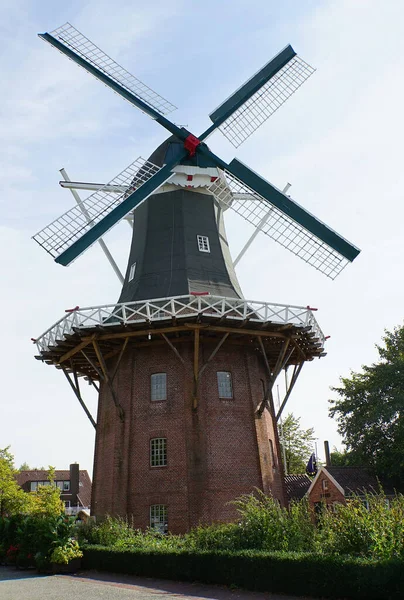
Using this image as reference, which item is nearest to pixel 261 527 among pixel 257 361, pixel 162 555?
pixel 162 555

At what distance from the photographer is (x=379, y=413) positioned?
30.1 metres

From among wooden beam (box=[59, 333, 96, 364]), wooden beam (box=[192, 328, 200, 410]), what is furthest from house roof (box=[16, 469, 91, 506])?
wooden beam (box=[192, 328, 200, 410])

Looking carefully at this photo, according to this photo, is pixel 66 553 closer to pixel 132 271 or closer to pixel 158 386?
pixel 158 386

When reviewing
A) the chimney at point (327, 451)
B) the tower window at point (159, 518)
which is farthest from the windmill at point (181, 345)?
the chimney at point (327, 451)

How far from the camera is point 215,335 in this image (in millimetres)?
22281

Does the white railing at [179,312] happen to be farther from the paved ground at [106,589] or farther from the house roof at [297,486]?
the house roof at [297,486]

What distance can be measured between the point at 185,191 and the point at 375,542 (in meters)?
17.3

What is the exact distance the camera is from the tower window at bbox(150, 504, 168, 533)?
20.2m

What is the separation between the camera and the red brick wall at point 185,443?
20.3 meters

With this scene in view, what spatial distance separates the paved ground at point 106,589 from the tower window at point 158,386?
6.93 m

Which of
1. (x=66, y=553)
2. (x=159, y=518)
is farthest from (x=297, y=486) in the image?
(x=66, y=553)

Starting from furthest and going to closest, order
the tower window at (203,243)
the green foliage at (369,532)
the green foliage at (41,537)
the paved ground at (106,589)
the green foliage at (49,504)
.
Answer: the tower window at (203,243), the green foliage at (49,504), the green foliage at (41,537), the paved ground at (106,589), the green foliage at (369,532)

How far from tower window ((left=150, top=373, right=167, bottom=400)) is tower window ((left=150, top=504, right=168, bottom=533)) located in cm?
394

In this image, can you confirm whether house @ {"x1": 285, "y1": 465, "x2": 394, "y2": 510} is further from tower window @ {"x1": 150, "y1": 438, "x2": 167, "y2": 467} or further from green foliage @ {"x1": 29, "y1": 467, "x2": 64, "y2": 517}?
green foliage @ {"x1": 29, "y1": 467, "x2": 64, "y2": 517}
